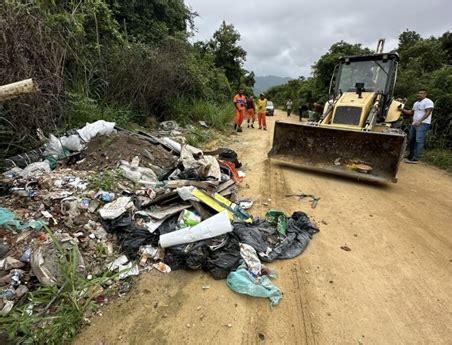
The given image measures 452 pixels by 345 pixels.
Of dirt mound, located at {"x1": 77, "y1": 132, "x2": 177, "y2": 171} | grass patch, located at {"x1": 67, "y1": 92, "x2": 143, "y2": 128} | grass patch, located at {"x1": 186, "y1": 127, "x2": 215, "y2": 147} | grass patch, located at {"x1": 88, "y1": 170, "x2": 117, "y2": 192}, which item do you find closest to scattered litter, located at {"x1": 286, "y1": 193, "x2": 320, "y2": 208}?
dirt mound, located at {"x1": 77, "y1": 132, "x2": 177, "y2": 171}

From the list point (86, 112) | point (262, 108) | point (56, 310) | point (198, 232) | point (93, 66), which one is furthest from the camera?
point (262, 108)

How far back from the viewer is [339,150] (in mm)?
4945

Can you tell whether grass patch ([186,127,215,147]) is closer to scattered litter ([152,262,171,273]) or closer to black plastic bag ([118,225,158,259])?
black plastic bag ([118,225,158,259])

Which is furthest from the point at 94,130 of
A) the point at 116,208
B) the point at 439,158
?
the point at 439,158

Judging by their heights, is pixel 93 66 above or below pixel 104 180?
above

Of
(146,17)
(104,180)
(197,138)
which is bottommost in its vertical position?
(104,180)

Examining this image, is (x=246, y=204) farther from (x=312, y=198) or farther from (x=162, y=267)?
(x=162, y=267)

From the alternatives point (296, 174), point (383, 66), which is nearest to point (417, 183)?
point (296, 174)

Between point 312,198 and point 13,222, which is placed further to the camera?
point 312,198

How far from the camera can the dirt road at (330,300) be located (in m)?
1.78

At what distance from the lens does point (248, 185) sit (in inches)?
175

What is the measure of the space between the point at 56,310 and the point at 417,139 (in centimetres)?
767

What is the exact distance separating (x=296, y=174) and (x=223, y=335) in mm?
3786

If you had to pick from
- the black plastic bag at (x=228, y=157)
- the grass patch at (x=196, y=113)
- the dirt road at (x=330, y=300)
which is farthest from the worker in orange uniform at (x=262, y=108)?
the dirt road at (x=330, y=300)
